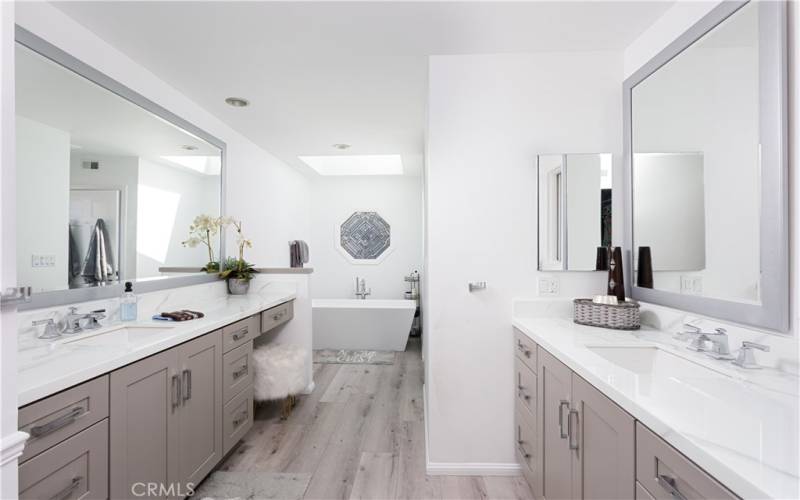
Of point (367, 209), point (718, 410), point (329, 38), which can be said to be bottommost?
point (718, 410)

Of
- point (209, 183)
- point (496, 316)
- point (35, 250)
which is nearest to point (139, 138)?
point (209, 183)

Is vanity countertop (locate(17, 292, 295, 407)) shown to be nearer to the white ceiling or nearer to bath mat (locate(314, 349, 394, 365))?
the white ceiling

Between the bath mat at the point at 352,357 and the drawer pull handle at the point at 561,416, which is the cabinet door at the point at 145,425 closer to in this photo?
the drawer pull handle at the point at 561,416

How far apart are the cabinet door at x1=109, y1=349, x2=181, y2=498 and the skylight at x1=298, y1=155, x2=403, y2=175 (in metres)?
3.82

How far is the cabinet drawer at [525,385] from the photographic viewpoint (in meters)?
1.73

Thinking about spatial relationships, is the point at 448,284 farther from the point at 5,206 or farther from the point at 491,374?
the point at 5,206

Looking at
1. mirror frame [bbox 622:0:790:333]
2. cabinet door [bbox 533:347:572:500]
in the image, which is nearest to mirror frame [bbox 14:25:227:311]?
cabinet door [bbox 533:347:572:500]

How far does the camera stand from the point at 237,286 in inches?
118

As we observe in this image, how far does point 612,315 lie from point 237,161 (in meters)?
3.17

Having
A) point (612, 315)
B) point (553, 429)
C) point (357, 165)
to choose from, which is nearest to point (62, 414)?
point (553, 429)

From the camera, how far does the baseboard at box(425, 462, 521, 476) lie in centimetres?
202

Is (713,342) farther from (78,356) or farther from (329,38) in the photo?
(78,356)

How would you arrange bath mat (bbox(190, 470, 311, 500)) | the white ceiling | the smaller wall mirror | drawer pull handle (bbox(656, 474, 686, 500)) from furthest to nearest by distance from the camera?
the smaller wall mirror
bath mat (bbox(190, 470, 311, 500))
the white ceiling
drawer pull handle (bbox(656, 474, 686, 500))

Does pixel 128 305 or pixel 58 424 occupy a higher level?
pixel 128 305
